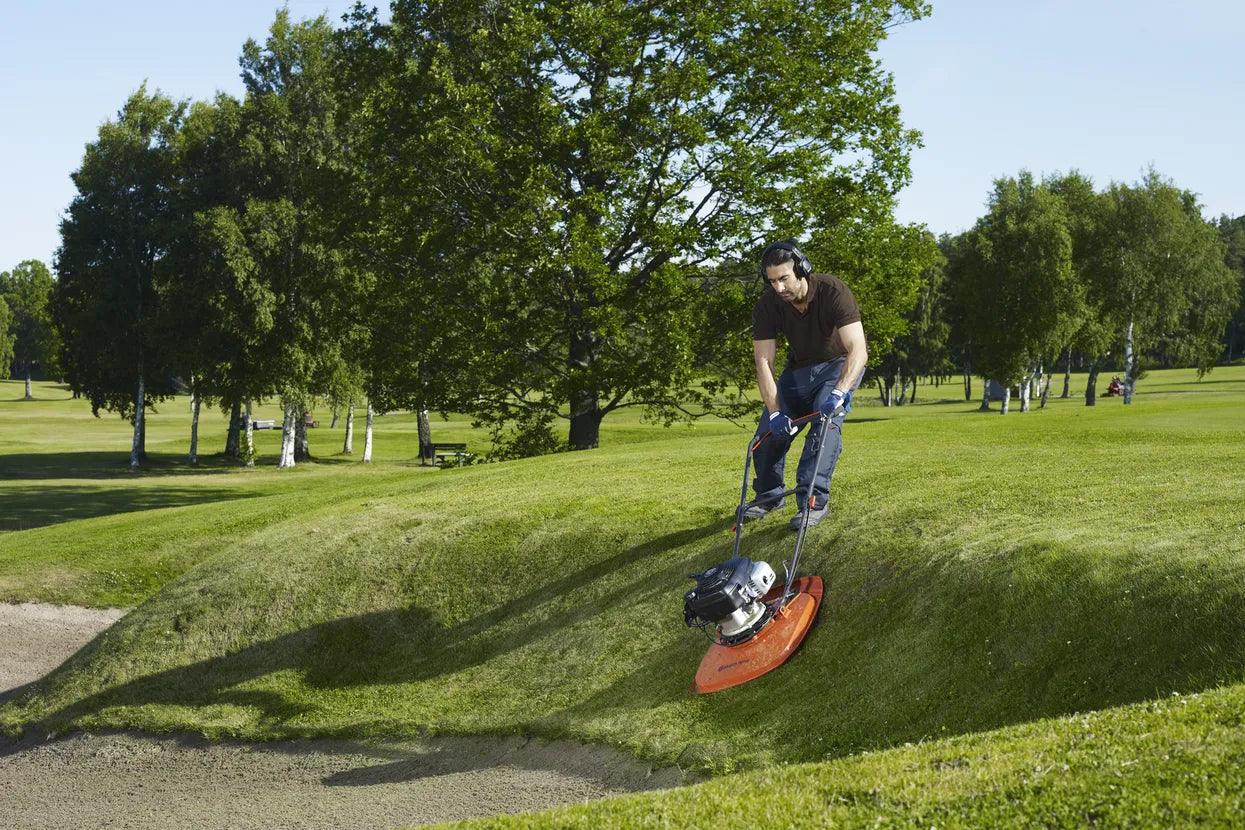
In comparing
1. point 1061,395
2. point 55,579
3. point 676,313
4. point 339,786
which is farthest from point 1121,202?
point 339,786

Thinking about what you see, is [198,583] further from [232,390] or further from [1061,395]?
[1061,395]

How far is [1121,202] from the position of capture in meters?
79.1

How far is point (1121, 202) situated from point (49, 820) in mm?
79189

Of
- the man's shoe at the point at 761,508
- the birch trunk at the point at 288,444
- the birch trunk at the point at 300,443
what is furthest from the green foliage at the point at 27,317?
the man's shoe at the point at 761,508

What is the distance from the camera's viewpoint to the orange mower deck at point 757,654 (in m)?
12.4

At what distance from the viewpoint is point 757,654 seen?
12445 millimetres

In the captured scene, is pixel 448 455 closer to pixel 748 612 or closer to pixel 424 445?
pixel 424 445

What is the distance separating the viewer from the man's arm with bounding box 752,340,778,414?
12.5 metres

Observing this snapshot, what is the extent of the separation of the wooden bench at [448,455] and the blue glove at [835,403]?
27973 mm

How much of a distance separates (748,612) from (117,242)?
55.9m

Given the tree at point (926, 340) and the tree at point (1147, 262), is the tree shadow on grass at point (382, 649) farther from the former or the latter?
the tree at point (926, 340)

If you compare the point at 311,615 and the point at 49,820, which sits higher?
the point at 311,615

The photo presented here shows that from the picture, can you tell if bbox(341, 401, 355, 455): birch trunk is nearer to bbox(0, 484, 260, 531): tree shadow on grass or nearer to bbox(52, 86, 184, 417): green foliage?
bbox(52, 86, 184, 417): green foliage

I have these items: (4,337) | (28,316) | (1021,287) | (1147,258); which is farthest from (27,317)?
(1147,258)
